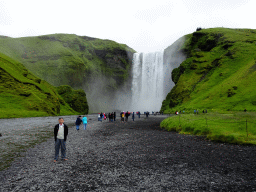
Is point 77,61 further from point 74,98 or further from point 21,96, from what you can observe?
point 21,96

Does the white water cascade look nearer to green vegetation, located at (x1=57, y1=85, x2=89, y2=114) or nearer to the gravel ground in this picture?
green vegetation, located at (x1=57, y1=85, x2=89, y2=114)

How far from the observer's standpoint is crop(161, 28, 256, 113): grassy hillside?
5575 cm

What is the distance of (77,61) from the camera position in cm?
13238

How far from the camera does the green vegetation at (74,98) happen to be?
318ft

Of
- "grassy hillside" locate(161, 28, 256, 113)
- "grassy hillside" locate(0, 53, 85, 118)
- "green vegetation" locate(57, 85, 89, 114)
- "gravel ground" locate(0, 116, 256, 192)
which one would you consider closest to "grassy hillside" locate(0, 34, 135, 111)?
"green vegetation" locate(57, 85, 89, 114)

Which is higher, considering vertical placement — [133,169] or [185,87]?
[185,87]

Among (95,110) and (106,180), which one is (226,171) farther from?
(95,110)

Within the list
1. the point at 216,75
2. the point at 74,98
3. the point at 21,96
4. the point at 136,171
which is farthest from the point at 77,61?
the point at 136,171

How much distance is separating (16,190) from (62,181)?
1.75 meters

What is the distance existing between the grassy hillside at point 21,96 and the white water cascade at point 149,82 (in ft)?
184

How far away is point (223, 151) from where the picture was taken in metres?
12.8

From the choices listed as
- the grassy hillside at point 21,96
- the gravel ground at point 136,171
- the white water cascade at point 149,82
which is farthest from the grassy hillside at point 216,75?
the grassy hillside at point 21,96

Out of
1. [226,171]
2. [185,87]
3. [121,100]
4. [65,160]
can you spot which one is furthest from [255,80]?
[121,100]

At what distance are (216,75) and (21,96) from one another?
261 feet
